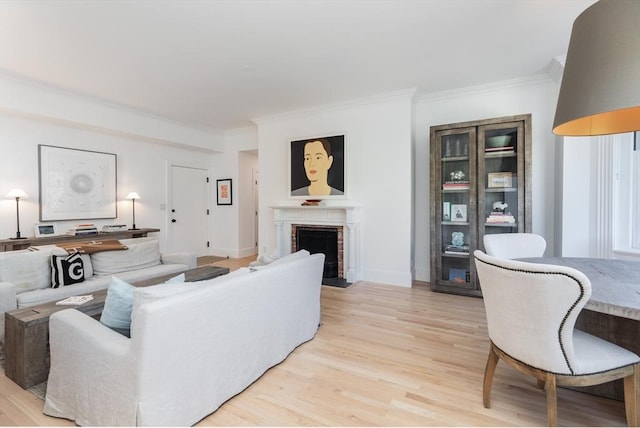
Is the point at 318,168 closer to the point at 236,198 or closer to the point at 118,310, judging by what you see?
the point at 236,198

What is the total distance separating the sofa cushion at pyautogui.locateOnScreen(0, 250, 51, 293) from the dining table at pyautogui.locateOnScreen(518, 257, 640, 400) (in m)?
3.91

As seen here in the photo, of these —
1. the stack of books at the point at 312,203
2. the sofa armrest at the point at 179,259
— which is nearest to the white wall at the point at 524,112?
the stack of books at the point at 312,203

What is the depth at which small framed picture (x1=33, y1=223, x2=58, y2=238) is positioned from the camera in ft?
13.2

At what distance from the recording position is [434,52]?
3.07m

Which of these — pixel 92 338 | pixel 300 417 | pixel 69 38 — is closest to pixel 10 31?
pixel 69 38

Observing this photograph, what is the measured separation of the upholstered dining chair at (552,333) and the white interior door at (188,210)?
5.75 meters

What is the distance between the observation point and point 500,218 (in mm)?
3641

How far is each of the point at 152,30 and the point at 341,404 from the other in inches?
127

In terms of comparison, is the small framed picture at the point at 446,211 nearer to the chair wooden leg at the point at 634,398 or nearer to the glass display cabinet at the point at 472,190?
the glass display cabinet at the point at 472,190

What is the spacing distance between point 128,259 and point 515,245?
3.85m

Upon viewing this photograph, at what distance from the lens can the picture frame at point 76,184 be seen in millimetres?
4191

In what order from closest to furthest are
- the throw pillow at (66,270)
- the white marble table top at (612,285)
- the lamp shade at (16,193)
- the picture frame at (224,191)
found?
1. the white marble table top at (612,285)
2. the throw pillow at (66,270)
3. the lamp shade at (16,193)
4. the picture frame at (224,191)

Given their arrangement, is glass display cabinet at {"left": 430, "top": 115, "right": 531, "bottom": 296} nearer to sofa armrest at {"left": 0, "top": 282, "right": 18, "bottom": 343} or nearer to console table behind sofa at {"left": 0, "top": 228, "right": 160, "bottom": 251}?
sofa armrest at {"left": 0, "top": 282, "right": 18, "bottom": 343}

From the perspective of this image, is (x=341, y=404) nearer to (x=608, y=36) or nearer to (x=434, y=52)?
(x=608, y=36)
